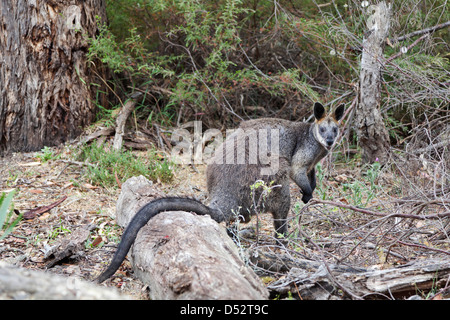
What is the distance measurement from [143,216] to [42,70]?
4.46 metres

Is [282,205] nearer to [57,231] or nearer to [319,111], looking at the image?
[319,111]

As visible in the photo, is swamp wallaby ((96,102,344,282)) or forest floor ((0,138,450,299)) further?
swamp wallaby ((96,102,344,282))

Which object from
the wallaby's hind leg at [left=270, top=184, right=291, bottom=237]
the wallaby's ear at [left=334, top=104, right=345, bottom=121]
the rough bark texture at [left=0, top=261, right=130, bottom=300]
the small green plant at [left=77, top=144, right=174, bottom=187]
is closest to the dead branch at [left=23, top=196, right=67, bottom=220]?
the small green plant at [left=77, top=144, right=174, bottom=187]

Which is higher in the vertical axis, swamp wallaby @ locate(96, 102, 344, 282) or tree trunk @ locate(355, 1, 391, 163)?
tree trunk @ locate(355, 1, 391, 163)

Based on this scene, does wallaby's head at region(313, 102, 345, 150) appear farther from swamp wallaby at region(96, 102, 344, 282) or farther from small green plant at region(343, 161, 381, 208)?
small green plant at region(343, 161, 381, 208)

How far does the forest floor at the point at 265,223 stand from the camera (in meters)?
3.91

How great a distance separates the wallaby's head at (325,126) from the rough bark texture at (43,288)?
3692 mm

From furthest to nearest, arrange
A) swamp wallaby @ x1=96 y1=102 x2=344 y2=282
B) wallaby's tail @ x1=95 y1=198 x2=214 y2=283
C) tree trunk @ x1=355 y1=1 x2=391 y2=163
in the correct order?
tree trunk @ x1=355 y1=1 x2=391 y2=163, swamp wallaby @ x1=96 y1=102 x2=344 y2=282, wallaby's tail @ x1=95 y1=198 x2=214 y2=283

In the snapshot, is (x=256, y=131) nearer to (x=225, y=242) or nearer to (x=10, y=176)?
(x=225, y=242)

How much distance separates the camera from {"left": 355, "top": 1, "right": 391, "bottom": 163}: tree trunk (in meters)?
6.32

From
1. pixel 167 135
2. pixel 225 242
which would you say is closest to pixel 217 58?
pixel 167 135

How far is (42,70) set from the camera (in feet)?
23.3

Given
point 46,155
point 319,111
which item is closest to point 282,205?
point 319,111
